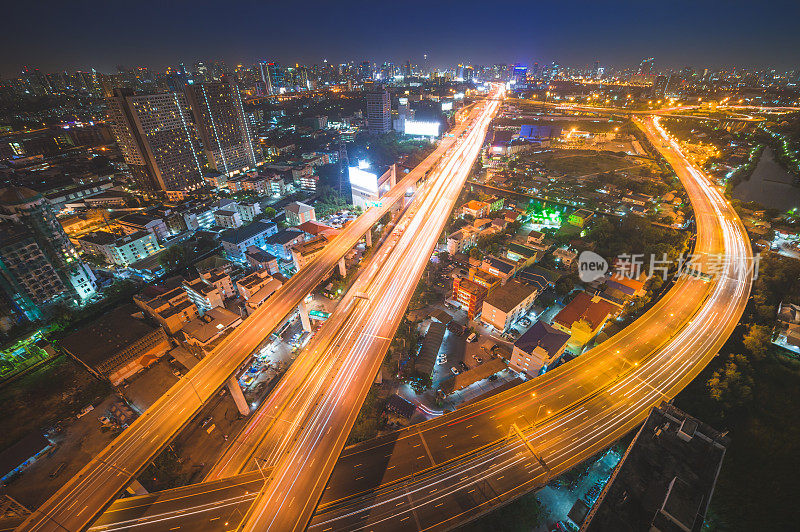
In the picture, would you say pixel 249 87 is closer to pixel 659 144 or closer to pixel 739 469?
pixel 659 144

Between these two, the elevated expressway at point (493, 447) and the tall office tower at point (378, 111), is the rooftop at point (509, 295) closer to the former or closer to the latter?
the elevated expressway at point (493, 447)

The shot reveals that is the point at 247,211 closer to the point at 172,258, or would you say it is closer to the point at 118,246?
the point at 172,258

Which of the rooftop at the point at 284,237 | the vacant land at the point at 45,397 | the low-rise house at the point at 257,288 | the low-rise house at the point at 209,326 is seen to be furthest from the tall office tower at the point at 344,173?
the vacant land at the point at 45,397

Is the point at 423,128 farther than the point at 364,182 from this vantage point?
Yes

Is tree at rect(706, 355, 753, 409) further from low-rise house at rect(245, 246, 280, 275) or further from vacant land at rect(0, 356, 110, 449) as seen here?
vacant land at rect(0, 356, 110, 449)

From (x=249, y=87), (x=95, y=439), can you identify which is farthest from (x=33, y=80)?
(x=95, y=439)

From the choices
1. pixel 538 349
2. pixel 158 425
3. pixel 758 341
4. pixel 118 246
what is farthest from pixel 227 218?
pixel 758 341
